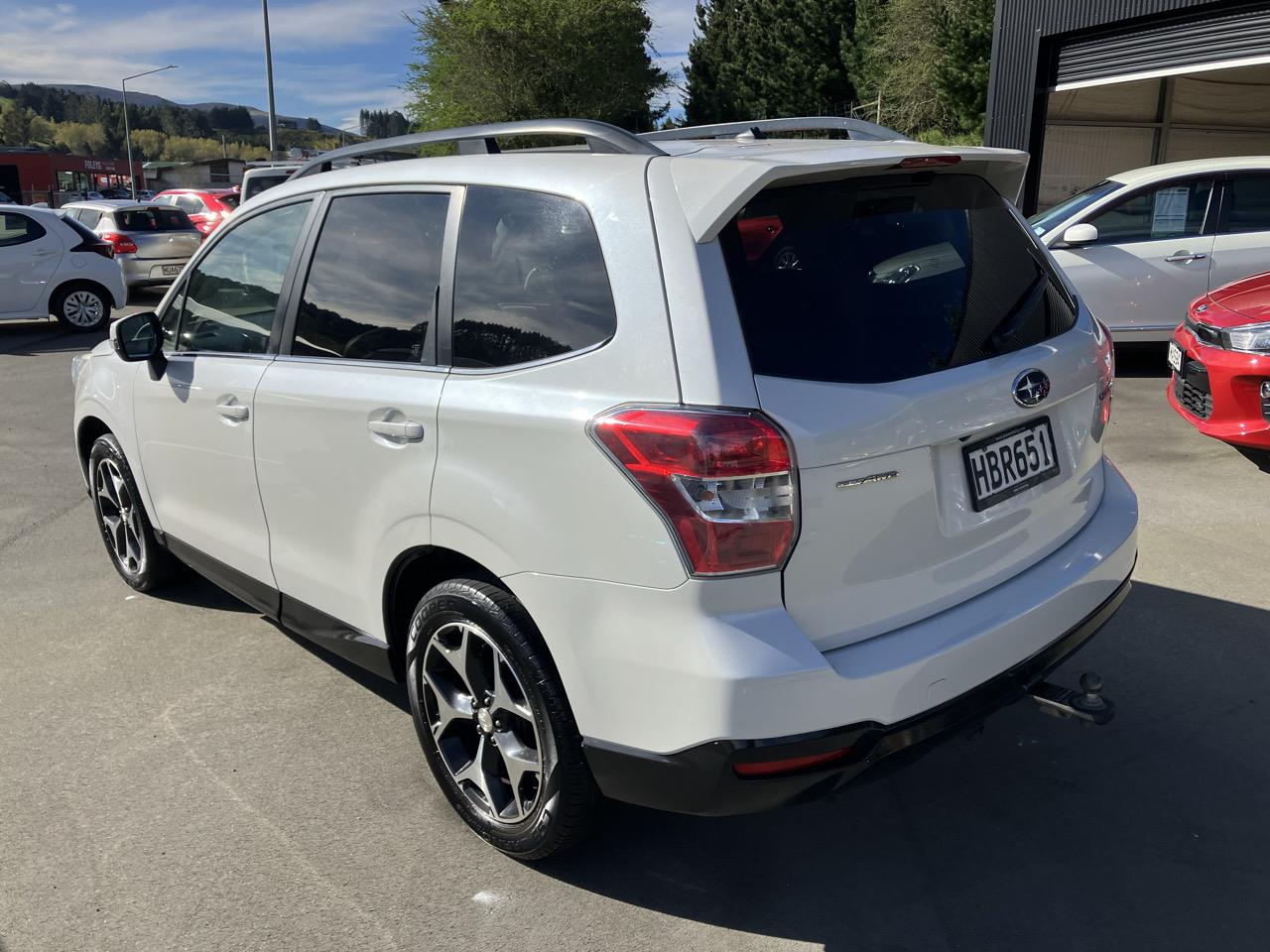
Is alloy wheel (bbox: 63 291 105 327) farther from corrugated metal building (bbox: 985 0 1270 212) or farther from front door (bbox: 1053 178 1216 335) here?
corrugated metal building (bbox: 985 0 1270 212)

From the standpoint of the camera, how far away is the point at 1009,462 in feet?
8.47

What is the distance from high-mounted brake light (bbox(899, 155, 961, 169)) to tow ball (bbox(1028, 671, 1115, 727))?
1.32 m

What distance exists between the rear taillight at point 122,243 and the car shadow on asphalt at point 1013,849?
15.6 m

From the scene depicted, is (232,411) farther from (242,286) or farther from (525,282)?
(525,282)

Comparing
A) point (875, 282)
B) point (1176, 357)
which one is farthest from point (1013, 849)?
point (1176, 357)

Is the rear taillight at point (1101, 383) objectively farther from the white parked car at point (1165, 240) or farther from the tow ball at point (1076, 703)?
the white parked car at point (1165, 240)

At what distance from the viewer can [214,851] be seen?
288 centimetres

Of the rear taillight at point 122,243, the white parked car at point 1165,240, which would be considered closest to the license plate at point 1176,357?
the white parked car at point 1165,240

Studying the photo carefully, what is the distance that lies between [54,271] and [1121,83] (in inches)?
641

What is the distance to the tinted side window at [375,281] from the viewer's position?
9.38ft

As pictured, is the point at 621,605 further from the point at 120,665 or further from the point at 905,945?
the point at 120,665

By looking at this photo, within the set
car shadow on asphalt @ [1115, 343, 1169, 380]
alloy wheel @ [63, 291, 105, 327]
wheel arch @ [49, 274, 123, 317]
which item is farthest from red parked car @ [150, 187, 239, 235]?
car shadow on asphalt @ [1115, 343, 1169, 380]

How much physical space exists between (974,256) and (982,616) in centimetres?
93

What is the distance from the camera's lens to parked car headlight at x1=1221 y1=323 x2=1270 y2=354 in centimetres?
552
